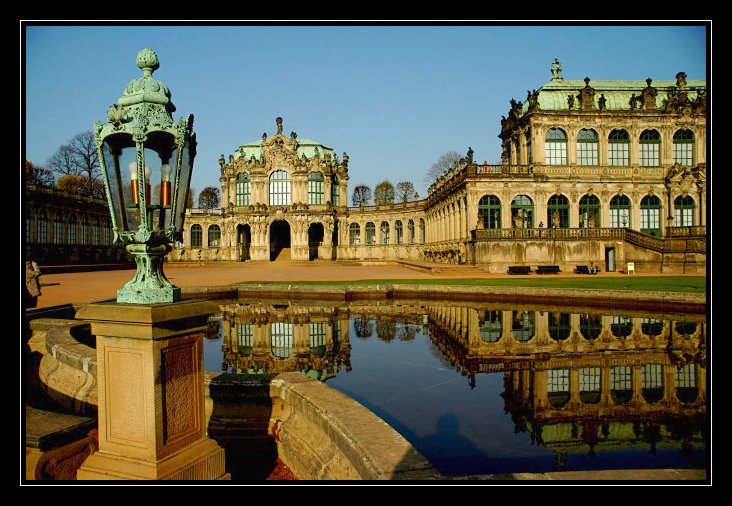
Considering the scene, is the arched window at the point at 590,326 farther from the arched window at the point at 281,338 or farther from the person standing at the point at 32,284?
the person standing at the point at 32,284

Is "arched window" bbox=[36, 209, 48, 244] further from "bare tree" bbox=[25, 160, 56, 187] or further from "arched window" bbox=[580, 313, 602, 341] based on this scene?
"arched window" bbox=[580, 313, 602, 341]

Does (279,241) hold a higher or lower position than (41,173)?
lower

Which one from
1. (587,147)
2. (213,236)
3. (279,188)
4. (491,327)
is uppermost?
(587,147)

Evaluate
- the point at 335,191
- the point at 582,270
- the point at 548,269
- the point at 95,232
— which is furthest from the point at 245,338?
the point at 335,191

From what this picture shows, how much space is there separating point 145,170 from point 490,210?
35.3 m

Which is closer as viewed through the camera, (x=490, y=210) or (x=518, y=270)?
(x=518, y=270)

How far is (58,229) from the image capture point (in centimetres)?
4856

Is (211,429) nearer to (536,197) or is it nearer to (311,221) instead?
(536,197)

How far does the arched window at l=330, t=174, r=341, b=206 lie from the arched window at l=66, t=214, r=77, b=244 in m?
29.5

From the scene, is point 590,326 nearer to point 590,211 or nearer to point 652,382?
point 652,382

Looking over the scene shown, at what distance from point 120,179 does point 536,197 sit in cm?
3719

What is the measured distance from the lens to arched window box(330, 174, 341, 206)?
6550cm

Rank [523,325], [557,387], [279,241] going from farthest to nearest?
[279,241] → [523,325] → [557,387]
